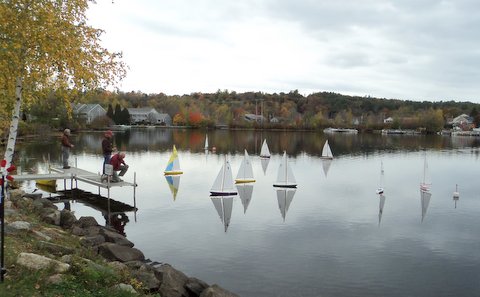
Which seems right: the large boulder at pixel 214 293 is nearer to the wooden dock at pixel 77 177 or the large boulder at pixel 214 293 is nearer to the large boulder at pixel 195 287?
→ the large boulder at pixel 195 287

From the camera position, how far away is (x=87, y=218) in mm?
18016

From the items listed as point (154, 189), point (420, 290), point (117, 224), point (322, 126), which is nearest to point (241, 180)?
point (154, 189)

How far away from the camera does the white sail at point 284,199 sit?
999 inches

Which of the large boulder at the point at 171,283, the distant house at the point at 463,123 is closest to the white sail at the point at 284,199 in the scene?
the large boulder at the point at 171,283

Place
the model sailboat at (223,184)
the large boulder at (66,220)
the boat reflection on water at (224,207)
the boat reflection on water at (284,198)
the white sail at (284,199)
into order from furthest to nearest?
the model sailboat at (223,184)
the boat reflection on water at (284,198)
the white sail at (284,199)
the boat reflection on water at (224,207)
the large boulder at (66,220)

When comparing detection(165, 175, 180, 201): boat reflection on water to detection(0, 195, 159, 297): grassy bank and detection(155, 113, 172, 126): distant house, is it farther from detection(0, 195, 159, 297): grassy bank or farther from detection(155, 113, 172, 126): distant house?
detection(155, 113, 172, 126): distant house

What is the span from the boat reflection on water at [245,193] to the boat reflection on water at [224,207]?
2.78 ft

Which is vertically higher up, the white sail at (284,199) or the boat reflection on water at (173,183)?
the boat reflection on water at (173,183)

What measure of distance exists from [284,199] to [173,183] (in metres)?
10.0

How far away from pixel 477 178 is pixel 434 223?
21.5 metres

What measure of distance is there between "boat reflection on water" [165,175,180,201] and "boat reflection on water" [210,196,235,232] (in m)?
3.00

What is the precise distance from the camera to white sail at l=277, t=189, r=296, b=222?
25383 millimetres

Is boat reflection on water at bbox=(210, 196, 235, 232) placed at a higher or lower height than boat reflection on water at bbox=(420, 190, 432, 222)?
higher

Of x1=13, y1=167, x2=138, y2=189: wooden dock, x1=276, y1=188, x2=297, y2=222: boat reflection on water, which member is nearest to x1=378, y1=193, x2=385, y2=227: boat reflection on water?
x1=276, y1=188, x2=297, y2=222: boat reflection on water
